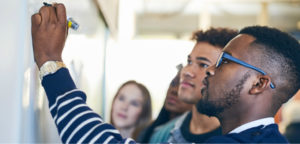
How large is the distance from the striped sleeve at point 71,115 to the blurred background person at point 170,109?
1.01 metres

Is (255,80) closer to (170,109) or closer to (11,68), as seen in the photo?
(11,68)

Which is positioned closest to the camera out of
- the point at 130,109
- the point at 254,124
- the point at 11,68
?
the point at 11,68

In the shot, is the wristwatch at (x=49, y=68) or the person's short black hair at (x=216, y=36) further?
the person's short black hair at (x=216, y=36)

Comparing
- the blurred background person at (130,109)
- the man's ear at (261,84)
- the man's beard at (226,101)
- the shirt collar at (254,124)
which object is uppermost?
the man's ear at (261,84)

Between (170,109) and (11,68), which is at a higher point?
(11,68)

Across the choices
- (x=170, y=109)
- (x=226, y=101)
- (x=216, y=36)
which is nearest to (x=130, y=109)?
(x=170, y=109)

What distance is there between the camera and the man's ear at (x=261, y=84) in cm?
105

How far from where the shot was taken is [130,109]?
2.08 m

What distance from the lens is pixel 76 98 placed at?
2.92ft

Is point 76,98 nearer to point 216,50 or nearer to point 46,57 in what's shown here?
point 46,57

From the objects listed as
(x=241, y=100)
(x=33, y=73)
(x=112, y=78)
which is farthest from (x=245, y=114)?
(x=112, y=78)

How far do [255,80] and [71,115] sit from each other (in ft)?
1.64

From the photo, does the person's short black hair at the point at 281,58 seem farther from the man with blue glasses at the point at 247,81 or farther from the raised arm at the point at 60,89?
the raised arm at the point at 60,89

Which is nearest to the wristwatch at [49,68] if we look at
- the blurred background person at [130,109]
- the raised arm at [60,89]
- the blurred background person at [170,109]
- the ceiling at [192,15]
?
the raised arm at [60,89]
